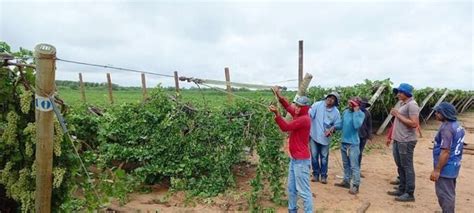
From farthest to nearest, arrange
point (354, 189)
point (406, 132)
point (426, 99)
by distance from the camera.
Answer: point (426, 99) < point (354, 189) < point (406, 132)

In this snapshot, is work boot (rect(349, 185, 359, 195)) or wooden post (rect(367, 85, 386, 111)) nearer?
work boot (rect(349, 185, 359, 195))

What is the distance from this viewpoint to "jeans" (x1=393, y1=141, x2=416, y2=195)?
610 centimetres

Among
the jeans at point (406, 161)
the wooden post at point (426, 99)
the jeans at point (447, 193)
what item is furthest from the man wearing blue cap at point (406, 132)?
the wooden post at point (426, 99)

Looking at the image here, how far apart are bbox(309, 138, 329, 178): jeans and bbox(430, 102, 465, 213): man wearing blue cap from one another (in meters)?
2.29

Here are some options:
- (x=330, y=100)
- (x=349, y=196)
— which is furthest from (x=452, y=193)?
(x=330, y=100)

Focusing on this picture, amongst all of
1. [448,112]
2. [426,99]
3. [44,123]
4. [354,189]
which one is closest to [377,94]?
[426,99]

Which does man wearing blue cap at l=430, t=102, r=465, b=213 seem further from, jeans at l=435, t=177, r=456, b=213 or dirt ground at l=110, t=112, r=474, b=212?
dirt ground at l=110, t=112, r=474, b=212

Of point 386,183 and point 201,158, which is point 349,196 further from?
point 201,158

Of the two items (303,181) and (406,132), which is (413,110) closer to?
(406,132)

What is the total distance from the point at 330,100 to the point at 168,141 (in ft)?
9.30

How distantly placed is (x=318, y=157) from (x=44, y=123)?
17.9 ft

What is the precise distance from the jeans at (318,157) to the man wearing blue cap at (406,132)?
122 cm

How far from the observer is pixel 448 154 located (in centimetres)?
486

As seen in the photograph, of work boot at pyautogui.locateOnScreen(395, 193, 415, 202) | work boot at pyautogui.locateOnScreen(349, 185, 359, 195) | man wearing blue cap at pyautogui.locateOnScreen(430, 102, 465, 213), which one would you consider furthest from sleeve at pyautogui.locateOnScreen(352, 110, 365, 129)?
man wearing blue cap at pyautogui.locateOnScreen(430, 102, 465, 213)
